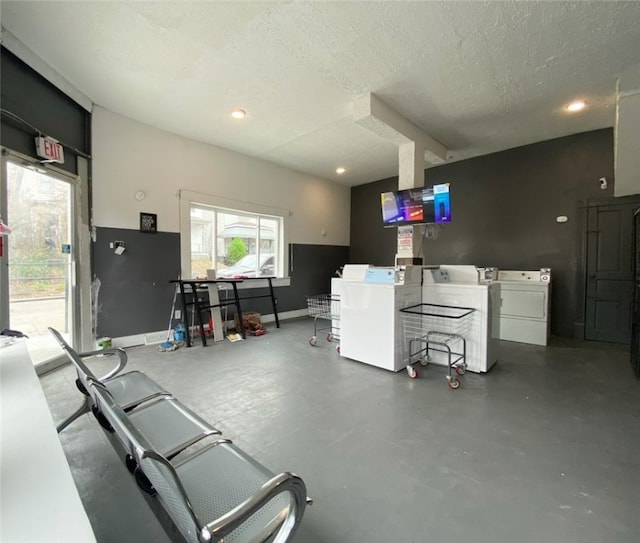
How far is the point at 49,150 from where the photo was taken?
305 centimetres

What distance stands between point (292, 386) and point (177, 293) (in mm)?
2746

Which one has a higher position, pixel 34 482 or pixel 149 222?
pixel 149 222

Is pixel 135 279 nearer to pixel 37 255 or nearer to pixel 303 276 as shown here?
pixel 37 255

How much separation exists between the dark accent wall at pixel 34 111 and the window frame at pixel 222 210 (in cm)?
140

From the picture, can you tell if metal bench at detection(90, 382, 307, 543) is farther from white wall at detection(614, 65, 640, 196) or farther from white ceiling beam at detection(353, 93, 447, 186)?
white wall at detection(614, 65, 640, 196)

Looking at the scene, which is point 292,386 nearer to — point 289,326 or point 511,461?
point 511,461

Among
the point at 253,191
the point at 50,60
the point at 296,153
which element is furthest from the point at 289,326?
the point at 50,60

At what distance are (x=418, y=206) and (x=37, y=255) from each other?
443cm

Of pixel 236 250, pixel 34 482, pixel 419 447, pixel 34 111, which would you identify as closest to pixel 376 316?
pixel 419 447

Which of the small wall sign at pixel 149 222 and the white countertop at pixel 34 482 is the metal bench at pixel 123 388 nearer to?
the white countertop at pixel 34 482

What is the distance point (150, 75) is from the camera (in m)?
3.15

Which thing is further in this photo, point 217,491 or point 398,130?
point 398,130

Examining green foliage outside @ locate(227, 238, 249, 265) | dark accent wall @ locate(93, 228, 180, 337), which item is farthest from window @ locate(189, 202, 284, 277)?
dark accent wall @ locate(93, 228, 180, 337)

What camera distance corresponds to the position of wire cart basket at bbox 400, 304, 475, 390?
3.26 m
